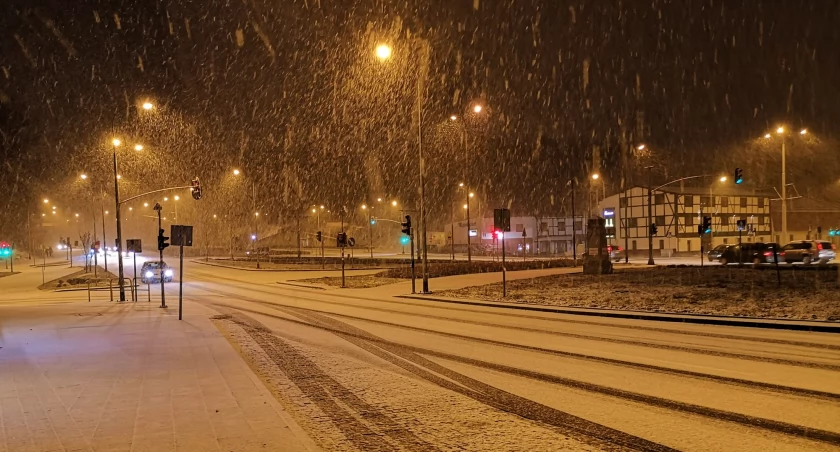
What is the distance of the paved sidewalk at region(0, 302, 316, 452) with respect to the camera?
6105 mm

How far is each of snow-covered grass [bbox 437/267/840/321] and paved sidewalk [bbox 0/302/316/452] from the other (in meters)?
12.7

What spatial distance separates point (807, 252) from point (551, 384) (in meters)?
41.2

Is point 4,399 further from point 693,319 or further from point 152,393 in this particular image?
point 693,319

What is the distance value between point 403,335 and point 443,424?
23.7 feet

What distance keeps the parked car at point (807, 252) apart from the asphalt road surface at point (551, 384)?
109ft

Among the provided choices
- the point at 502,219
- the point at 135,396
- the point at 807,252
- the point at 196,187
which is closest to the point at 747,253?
the point at 807,252

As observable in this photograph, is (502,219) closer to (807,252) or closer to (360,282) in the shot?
(360,282)

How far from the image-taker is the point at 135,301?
26.2 meters

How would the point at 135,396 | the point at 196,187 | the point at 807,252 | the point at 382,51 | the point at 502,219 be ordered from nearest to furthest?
the point at 135,396
the point at 382,51
the point at 502,219
the point at 196,187
the point at 807,252

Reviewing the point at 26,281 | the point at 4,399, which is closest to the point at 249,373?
the point at 4,399

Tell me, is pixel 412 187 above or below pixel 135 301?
above

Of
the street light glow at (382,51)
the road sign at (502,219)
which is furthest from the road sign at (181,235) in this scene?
the road sign at (502,219)

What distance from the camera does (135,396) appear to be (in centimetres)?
805

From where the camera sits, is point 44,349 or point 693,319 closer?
point 44,349
